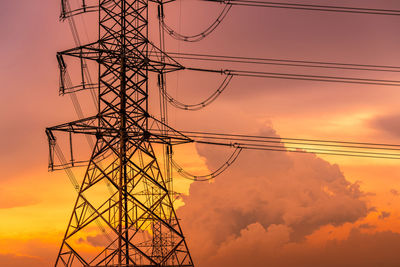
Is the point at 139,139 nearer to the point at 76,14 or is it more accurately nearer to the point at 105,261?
the point at 105,261

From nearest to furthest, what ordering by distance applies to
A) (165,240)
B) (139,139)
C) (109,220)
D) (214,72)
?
(109,220) → (139,139) → (214,72) → (165,240)

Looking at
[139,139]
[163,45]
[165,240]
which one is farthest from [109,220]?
[165,240]

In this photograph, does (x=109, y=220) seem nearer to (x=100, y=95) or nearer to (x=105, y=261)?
(x=105, y=261)

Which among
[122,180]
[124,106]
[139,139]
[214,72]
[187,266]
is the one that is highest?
[214,72]

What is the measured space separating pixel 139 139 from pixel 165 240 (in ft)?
86.5

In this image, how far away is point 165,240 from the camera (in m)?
56.7

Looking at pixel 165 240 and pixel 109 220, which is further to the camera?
pixel 165 240

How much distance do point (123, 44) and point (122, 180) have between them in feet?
30.3

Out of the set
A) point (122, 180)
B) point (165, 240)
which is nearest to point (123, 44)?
point (122, 180)

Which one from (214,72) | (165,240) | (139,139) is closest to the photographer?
(139,139)

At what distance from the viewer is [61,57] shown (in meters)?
34.9

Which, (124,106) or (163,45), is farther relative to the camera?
(163,45)

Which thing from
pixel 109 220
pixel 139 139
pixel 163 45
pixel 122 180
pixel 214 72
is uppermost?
pixel 163 45

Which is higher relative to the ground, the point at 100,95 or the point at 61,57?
the point at 61,57
